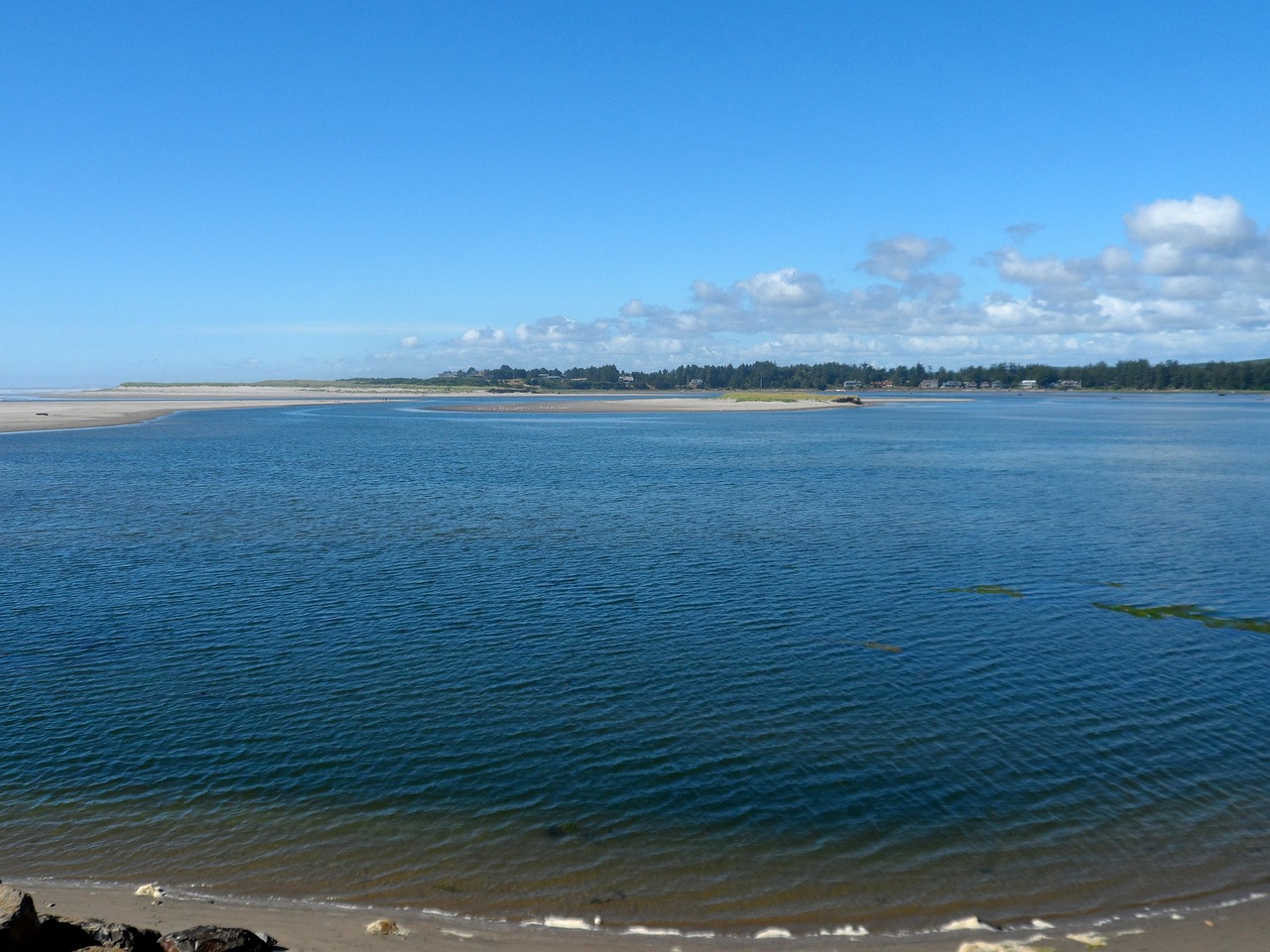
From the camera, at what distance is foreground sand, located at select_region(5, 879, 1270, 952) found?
9.27m

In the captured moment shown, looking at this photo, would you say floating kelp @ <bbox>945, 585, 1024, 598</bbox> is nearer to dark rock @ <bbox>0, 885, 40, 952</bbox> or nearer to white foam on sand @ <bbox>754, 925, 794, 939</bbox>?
white foam on sand @ <bbox>754, 925, 794, 939</bbox>

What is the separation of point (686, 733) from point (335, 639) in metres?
8.58

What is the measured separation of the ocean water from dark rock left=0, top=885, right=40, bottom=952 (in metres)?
2.59

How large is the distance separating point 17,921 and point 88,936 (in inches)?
26.6

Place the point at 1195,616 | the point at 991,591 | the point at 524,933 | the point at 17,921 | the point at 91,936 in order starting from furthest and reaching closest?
the point at 991,591 < the point at 1195,616 < the point at 524,933 < the point at 91,936 < the point at 17,921

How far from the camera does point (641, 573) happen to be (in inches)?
1014

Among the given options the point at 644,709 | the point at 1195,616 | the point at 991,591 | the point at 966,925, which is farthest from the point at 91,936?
the point at 1195,616

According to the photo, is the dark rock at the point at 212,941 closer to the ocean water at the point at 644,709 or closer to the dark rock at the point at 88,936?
the dark rock at the point at 88,936

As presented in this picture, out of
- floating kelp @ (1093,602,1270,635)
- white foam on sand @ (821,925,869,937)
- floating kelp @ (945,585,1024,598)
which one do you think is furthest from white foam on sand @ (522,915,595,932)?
floating kelp @ (1093,602,1270,635)

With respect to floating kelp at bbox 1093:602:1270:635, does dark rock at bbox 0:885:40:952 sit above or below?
above

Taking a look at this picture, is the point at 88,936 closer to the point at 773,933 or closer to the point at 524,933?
the point at 524,933

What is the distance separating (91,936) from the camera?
27.2ft

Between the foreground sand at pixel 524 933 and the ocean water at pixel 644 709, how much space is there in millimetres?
391

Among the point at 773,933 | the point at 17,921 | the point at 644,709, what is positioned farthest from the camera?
the point at 644,709
